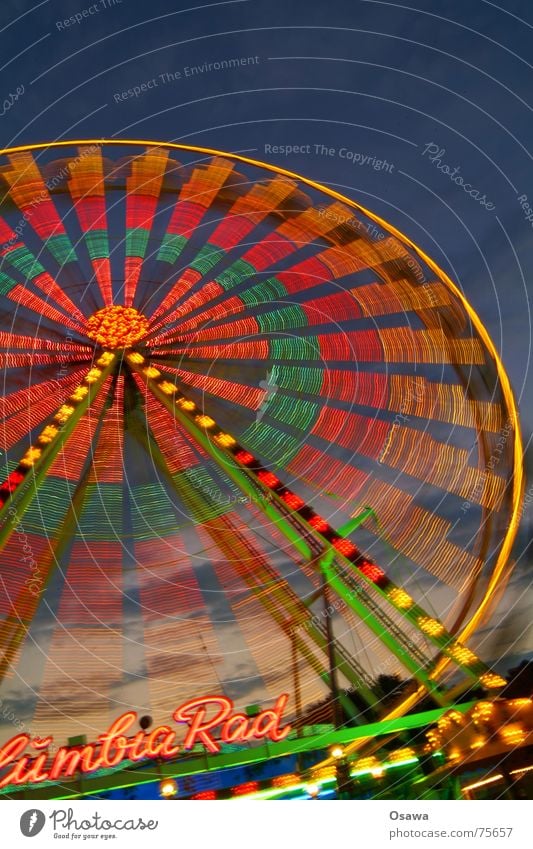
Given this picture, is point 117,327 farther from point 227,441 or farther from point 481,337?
point 481,337

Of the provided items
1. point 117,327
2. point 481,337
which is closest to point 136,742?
point 117,327

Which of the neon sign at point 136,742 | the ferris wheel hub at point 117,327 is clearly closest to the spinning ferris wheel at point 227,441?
the ferris wheel hub at point 117,327

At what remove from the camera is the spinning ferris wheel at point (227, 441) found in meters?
8.48

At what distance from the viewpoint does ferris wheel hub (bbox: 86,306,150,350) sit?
9.62 m

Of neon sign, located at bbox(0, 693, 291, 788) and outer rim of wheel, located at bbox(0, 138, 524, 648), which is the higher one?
outer rim of wheel, located at bbox(0, 138, 524, 648)

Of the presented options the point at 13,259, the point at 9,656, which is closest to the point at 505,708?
the point at 9,656

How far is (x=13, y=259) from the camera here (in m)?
9.12

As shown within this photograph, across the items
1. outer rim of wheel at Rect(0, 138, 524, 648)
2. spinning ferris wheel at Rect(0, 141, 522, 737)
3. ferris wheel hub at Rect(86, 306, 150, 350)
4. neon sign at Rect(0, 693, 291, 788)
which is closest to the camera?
neon sign at Rect(0, 693, 291, 788)

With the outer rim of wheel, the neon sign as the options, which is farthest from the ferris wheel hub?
the neon sign

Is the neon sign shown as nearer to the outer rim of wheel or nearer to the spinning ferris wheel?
the spinning ferris wheel

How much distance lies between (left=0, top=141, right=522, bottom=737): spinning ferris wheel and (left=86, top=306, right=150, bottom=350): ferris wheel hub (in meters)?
0.03

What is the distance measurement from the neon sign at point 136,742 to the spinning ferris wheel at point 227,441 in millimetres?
774
